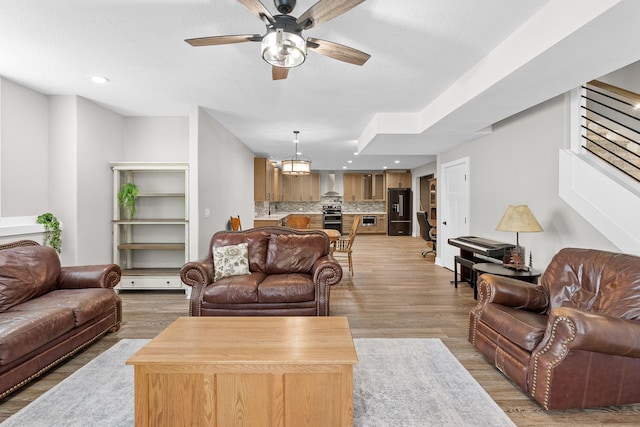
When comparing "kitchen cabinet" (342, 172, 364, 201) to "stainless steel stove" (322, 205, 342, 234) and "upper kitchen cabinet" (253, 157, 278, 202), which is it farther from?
"upper kitchen cabinet" (253, 157, 278, 202)

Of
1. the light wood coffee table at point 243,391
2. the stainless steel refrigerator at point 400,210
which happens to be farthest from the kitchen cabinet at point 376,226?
the light wood coffee table at point 243,391

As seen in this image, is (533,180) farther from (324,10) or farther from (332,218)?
(332,218)

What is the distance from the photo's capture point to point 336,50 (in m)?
2.12

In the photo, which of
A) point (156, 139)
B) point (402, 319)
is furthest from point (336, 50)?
point (156, 139)

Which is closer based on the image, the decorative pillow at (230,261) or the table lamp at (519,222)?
the table lamp at (519,222)

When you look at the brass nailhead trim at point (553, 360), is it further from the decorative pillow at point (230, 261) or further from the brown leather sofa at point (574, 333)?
the decorative pillow at point (230, 261)

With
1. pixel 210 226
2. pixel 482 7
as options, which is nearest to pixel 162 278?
pixel 210 226

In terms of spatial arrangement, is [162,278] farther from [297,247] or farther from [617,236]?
[617,236]

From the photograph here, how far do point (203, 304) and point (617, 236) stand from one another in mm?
3786

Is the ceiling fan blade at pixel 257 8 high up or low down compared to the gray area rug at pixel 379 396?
up

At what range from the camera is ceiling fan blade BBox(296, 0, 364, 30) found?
1.63 m

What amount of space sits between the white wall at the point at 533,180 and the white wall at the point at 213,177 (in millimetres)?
4048

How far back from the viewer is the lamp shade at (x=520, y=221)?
3184 millimetres

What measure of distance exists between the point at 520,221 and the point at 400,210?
7.98 m
